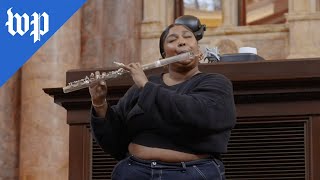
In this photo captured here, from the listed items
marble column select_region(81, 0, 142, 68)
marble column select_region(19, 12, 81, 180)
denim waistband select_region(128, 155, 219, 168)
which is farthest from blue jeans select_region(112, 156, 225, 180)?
marble column select_region(81, 0, 142, 68)

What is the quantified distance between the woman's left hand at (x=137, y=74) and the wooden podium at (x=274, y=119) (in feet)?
3.56

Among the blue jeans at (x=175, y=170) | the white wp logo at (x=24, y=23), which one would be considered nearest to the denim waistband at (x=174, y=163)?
the blue jeans at (x=175, y=170)

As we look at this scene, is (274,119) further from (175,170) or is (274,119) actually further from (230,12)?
(230,12)

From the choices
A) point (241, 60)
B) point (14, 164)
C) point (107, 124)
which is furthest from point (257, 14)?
point (107, 124)

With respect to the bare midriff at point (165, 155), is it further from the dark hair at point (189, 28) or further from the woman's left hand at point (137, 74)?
the dark hair at point (189, 28)

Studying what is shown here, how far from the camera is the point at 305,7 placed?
40.2 feet

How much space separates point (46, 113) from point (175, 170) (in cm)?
778

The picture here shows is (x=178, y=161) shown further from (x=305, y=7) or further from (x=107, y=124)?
(x=305, y=7)

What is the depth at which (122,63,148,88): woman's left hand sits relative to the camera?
3941mm

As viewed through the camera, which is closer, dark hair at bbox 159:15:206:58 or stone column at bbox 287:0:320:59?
dark hair at bbox 159:15:206:58

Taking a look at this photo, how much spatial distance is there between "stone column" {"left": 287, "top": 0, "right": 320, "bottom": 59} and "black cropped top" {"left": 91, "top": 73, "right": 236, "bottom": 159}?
7.94m

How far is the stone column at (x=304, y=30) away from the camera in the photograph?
12.0 meters

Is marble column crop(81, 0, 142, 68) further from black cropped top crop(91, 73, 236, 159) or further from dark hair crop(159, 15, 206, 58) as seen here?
black cropped top crop(91, 73, 236, 159)

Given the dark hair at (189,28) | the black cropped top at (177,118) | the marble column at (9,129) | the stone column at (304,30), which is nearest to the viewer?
the black cropped top at (177,118)
